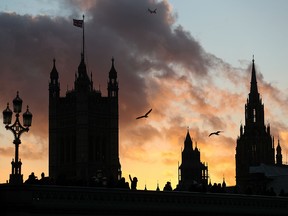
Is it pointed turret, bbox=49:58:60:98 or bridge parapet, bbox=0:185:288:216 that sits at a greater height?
pointed turret, bbox=49:58:60:98

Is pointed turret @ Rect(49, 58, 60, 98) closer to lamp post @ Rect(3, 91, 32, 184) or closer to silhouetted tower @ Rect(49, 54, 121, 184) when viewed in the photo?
silhouetted tower @ Rect(49, 54, 121, 184)

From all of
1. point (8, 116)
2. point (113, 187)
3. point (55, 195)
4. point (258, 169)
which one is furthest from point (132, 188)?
point (258, 169)

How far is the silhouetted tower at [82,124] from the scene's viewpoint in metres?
170

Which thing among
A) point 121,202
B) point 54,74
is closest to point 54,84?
point 54,74

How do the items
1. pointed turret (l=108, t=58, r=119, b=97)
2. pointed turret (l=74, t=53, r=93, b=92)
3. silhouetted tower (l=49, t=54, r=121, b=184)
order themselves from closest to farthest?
silhouetted tower (l=49, t=54, r=121, b=184) → pointed turret (l=74, t=53, r=93, b=92) → pointed turret (l=108, t=58, r=119, b=97)

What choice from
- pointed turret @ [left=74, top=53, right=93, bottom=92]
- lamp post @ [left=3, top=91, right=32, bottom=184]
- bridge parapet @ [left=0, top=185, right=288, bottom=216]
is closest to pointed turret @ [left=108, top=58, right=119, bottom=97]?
pointed turret @ [left=74, top=53, right=93, bottom=92]

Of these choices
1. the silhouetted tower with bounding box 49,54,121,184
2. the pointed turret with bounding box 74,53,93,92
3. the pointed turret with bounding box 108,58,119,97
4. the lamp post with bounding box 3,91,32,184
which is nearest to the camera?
the lamp post with bounding box 3,91,32,184

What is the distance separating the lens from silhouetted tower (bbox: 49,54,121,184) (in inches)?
6688

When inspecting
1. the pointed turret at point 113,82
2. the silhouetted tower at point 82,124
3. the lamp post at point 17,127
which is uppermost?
the pointed turret at point 113,82

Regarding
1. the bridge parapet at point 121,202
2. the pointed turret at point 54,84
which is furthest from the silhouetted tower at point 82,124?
the bridge parapet at point 121,202

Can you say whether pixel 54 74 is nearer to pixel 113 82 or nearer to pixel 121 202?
pixel 113 82

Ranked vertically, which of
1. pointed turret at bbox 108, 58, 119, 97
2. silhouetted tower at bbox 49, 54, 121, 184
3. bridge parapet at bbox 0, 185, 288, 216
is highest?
pointed turret at bbox 108, 58, 119, 97

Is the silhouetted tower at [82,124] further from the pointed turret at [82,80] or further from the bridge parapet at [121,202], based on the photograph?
the bridge parapet at [121,202]

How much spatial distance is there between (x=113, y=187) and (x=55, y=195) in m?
4.01
